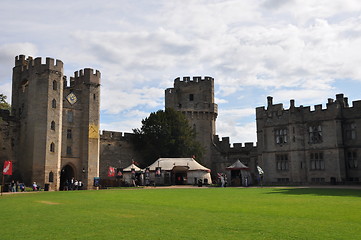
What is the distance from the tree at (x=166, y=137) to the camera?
55812mm

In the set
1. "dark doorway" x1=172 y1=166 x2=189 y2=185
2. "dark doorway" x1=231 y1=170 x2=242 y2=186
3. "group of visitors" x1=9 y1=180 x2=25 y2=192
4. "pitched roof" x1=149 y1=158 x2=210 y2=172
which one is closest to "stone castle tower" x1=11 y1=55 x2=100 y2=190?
"group of visitors" x1=9 y1=180 x2=25 y2=192

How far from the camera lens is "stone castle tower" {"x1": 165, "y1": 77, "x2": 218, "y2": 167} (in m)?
62.5

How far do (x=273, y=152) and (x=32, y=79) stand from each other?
28.6 m

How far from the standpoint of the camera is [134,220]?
11.6 meters

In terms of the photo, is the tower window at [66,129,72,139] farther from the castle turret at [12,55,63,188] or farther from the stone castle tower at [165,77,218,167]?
the stone castle tower at [165,77,218,167]

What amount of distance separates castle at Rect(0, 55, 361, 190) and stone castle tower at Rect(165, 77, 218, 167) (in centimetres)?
838

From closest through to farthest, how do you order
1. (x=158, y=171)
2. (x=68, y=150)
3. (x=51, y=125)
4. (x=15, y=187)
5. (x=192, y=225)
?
(x=192, y=225) < (x=15, y=187) < (x=51, y=125) < (x=158, y=171) < (x=68, y=150)

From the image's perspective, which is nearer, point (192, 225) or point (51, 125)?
point (192, 225)

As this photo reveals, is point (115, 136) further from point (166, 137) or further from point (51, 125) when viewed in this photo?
point (51, 125)

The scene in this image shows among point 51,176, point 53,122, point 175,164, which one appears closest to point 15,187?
point 51,176

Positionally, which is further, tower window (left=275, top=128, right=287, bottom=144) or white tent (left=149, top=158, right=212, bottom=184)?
white tent (left=149, top=158, right=212, bottom=184)

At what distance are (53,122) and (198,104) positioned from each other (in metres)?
24.3

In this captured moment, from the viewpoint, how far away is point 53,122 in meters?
45.8

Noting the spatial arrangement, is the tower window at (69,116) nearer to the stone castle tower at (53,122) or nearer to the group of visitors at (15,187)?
the stone castle tower at (53,122)
